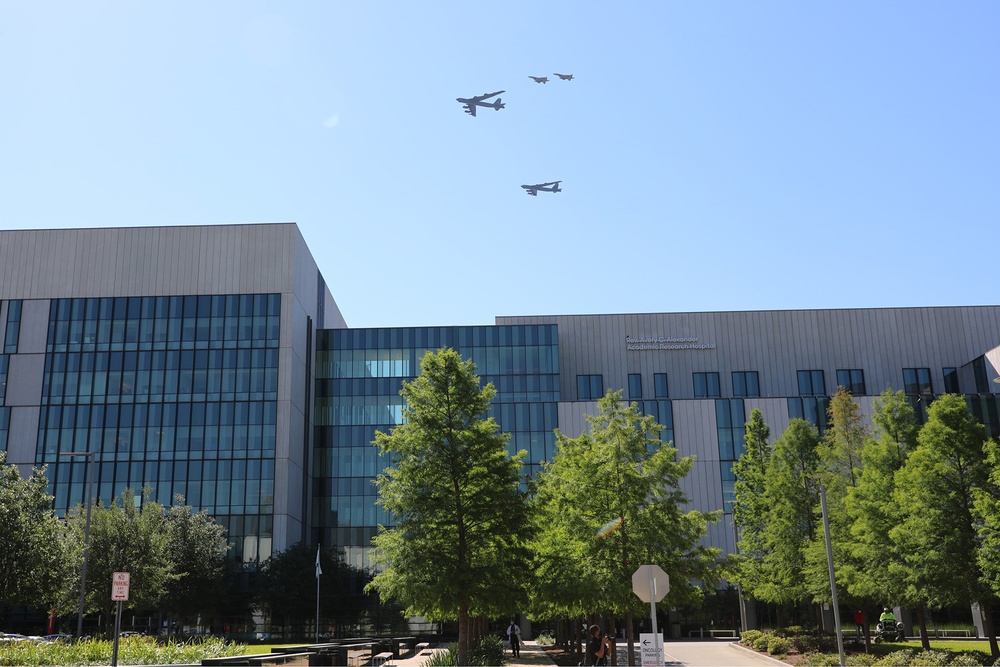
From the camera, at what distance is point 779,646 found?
4497cm

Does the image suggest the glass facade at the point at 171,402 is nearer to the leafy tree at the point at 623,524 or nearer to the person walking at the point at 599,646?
the leafy tree at the point at 623,524

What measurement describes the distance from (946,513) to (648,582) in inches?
740

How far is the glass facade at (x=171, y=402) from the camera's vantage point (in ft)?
235

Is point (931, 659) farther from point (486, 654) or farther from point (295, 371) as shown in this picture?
point (295, 371)

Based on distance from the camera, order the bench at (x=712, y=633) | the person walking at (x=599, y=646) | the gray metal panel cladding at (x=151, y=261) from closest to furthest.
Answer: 1. the person walking at (x=599, y=646)
2. the bench at (x=712, y=633)
3. the gray metal panel cladding at (x=151, y=261)

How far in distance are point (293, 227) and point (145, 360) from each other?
16.0 metres

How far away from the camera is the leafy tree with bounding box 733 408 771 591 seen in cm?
5159

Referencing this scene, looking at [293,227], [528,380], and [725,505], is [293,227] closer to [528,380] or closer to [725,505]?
[528,380]

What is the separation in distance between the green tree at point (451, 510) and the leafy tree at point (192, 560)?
29170mm

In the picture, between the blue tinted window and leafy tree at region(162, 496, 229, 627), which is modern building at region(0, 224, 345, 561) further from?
the blue tinted window

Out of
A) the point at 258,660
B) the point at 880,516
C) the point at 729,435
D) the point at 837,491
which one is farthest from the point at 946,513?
the point at 729,435

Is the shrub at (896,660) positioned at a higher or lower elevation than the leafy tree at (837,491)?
lower

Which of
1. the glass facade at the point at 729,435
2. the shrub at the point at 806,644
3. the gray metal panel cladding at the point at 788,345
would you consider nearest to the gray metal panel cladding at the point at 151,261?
the gray metal panel cladding at the point at 788,345

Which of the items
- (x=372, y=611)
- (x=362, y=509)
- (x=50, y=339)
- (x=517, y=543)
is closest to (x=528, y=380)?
(x=362, y=509)
